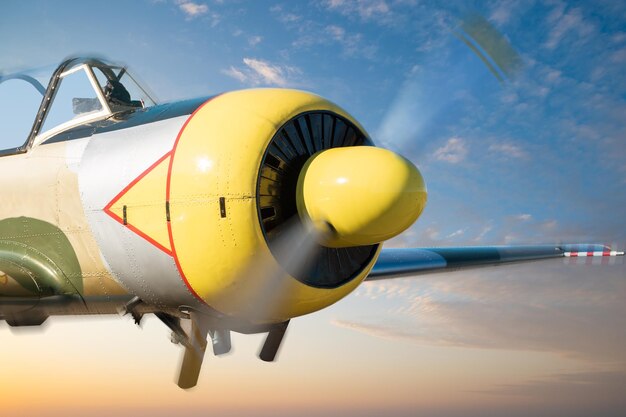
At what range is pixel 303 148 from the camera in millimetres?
5340

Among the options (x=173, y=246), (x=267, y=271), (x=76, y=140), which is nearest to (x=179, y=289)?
(x=173, y=246)

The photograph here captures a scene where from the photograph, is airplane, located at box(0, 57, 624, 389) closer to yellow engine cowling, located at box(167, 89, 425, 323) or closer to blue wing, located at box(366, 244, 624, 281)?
yellow engine cowling, located at box(167, 89, 425, 323)

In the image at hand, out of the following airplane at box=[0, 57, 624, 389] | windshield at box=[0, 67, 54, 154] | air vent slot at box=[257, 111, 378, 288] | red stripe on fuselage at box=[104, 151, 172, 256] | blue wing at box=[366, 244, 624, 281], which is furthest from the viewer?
blue wing at box=[366, 244, 624, 281]

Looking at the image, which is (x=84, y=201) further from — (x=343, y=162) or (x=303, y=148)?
(x=343, y=162)

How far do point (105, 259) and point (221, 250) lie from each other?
156 cm

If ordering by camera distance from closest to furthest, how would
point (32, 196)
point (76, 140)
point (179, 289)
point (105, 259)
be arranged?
point (179, 289) < point (105, 259) < point (76, 140) < point (32, 196)

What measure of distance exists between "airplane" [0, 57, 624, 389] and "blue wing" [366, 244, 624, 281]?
10.7 ft

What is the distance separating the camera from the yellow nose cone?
480cm

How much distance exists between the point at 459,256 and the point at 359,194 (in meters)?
6.31

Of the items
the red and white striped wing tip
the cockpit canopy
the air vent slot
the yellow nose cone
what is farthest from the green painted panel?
the red and white striped wing tip

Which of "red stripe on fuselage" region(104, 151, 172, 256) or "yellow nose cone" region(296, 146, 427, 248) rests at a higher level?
"yellow nose cone" region(296, 146, 427, 248)

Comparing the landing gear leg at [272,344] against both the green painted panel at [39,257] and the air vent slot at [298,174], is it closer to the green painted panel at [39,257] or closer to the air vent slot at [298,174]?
the air vent slot at [298,174]

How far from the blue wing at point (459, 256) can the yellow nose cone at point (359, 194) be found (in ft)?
13.9

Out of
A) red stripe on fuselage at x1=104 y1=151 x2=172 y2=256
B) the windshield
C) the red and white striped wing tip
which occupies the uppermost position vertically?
the red and white striped wing tip
